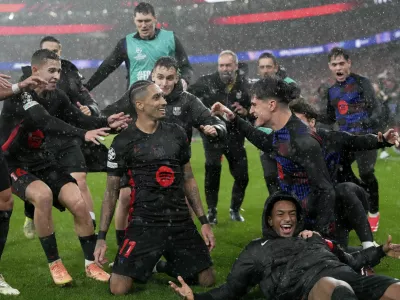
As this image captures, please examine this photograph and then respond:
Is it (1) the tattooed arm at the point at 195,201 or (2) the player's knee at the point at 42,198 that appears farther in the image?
(2) the player's knee at the point at 42,198

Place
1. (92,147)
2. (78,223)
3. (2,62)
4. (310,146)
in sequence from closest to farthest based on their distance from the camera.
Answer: (310,146), (78,223), (92,147), (2,62)

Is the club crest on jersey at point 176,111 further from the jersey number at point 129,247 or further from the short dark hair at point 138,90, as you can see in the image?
the jersey number at point 129,247

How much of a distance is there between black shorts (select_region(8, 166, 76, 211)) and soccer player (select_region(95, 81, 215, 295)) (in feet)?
1.96

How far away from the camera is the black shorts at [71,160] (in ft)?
23.6

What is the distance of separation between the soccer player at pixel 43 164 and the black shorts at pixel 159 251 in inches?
19.4

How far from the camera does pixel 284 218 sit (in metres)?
4.50

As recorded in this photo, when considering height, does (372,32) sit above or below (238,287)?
above

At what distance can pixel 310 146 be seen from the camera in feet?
16.3

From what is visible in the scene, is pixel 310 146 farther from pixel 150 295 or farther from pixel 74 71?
pixel 74 71

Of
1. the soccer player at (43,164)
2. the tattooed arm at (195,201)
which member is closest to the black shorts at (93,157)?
the soccer player at (43,164)

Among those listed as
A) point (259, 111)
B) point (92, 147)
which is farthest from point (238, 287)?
point (92, 147)

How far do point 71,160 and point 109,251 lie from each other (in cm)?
107

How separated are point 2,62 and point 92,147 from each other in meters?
36.1

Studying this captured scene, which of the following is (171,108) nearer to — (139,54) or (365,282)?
(139,54)
